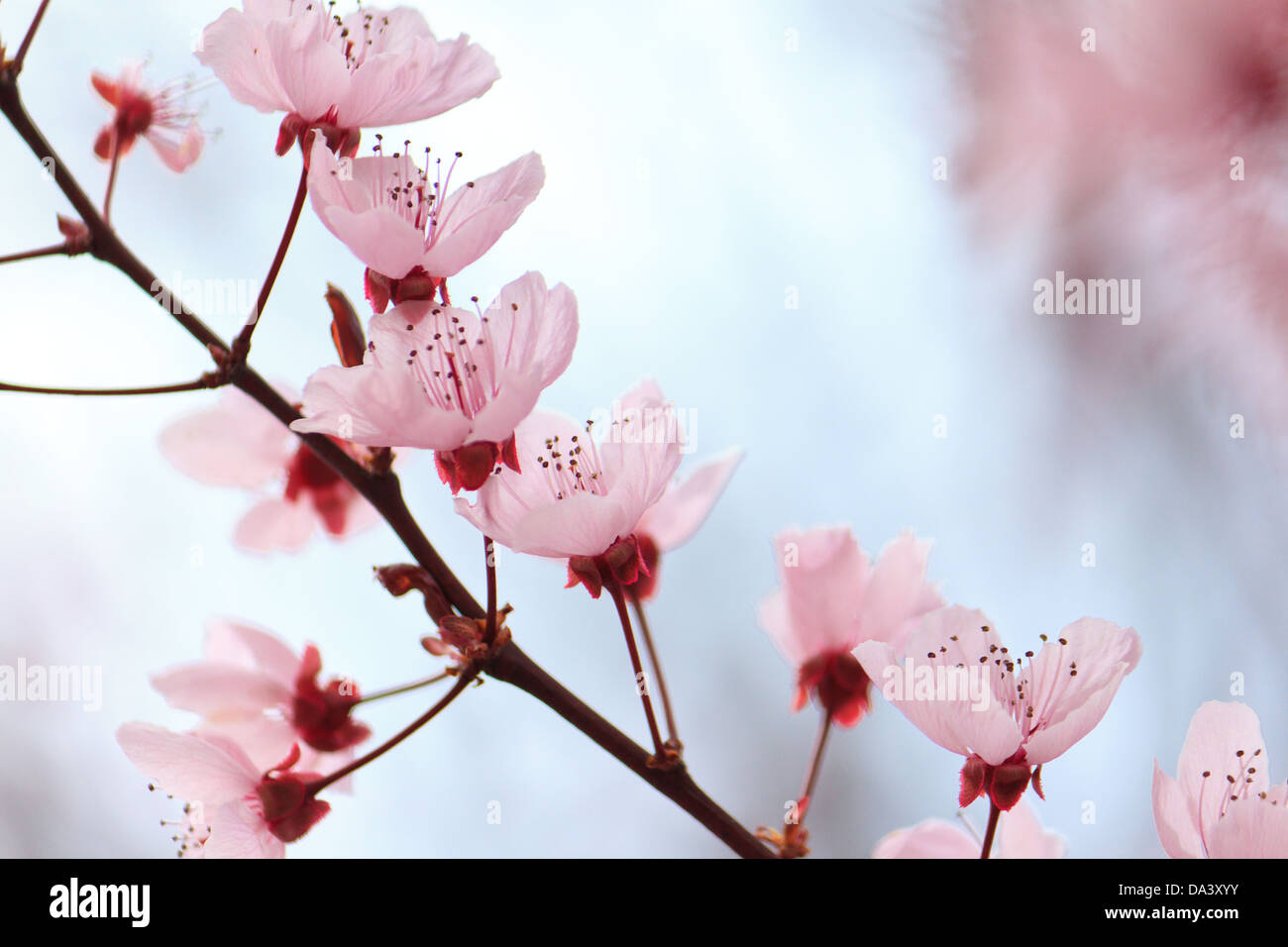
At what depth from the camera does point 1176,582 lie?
1512 millimetres

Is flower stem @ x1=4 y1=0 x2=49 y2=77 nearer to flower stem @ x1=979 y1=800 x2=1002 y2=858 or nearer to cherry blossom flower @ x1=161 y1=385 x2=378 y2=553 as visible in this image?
cherry blossom flower @ x1=161 y1=385 x2=378 y2=553

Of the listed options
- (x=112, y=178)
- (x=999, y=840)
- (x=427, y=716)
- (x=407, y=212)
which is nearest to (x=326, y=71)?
(x=407, y=212)

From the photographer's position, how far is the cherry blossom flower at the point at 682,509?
0.65 meters

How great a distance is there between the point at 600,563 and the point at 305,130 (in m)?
0.24

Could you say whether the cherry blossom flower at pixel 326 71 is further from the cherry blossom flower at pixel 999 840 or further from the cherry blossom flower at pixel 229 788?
the cherry blossom flower at pixel 999 840

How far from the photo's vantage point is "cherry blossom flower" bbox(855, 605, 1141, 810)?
1.38 feet

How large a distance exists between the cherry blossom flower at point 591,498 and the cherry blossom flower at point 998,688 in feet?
0.38

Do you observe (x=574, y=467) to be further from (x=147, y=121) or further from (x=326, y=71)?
(x=147, y=121)

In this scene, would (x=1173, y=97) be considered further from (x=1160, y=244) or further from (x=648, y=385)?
(x=648, y=385)

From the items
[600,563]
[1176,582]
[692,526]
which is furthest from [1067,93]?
[1176,582]

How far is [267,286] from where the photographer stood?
1.50 feet

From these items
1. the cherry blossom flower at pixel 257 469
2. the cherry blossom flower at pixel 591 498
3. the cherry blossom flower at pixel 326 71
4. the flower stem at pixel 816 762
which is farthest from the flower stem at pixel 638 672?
the cherry blossom flower at pixel 257 469

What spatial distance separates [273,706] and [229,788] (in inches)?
4.4

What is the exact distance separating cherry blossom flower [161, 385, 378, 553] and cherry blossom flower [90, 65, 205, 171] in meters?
0.17
